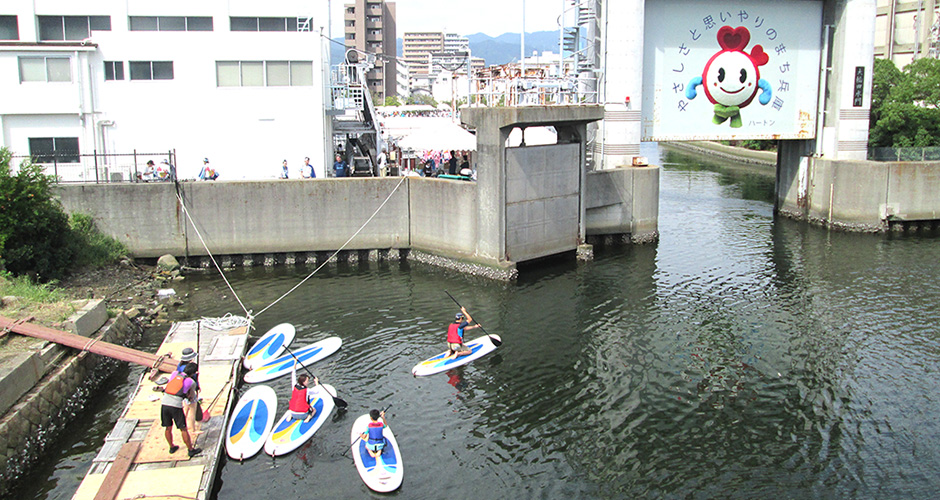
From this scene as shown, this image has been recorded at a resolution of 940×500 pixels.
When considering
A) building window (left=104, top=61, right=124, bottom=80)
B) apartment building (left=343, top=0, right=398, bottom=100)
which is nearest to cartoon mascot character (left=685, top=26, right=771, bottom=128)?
building window (left=104, top=61, right=124, bottom=80)

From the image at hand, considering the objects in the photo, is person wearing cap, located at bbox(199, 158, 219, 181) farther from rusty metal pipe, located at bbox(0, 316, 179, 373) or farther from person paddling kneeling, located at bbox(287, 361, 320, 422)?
person paddling kneeling, located at bbox(287, 361, 320, 422)

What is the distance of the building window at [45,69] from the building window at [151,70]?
2.51m

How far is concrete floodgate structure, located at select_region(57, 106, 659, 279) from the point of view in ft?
93.1

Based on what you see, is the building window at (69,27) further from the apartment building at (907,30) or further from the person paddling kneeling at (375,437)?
the apartment building at (907,30)

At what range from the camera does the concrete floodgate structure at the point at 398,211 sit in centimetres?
2839

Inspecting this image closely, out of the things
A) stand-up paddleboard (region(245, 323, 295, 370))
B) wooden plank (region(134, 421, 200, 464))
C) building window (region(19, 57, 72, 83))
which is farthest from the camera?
building window (region(19, 57, 72, 83))

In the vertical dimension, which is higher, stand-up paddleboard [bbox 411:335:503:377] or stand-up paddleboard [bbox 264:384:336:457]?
stand-up paddleboard [bbox 411:335:503:377]

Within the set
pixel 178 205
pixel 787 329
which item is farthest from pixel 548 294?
pixel 178 205

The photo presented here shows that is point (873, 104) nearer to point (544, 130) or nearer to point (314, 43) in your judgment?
point (544, 130)

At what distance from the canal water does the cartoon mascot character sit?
8008mm

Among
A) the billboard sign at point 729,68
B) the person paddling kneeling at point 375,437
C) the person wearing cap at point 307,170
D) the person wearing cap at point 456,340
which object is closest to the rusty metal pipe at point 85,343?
the person paddling kneeling at point 375,437

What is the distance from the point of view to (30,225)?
931 inches

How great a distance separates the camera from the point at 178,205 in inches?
1189

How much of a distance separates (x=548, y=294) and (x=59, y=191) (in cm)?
1907
